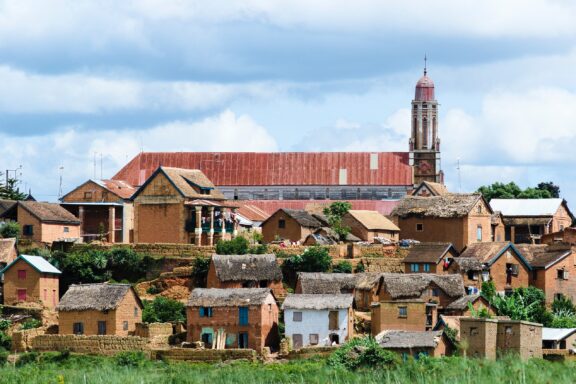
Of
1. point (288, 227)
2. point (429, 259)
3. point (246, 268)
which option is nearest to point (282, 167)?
point (288, 227)

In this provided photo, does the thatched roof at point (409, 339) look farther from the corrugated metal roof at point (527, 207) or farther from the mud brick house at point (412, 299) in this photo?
the corrugated metal roof at point (527, 207)

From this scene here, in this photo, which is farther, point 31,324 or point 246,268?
point 246,268

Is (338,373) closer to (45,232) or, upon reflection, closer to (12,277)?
(12,277)

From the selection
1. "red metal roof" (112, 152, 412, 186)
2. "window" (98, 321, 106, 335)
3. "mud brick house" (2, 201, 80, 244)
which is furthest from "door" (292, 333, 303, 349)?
"red metal roof" (112, 152, 412, 186)

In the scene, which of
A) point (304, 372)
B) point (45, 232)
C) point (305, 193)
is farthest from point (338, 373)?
point (305, 193)

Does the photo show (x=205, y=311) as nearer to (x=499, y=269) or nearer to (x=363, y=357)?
(x=363, y=357)

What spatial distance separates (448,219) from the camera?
79.8m

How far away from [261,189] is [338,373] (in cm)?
5695

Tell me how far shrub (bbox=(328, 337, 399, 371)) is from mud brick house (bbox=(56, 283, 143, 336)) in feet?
33.9

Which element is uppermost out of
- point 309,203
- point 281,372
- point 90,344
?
Answer: point 309,203

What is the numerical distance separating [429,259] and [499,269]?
10.4ft

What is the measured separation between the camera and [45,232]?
79.1 m

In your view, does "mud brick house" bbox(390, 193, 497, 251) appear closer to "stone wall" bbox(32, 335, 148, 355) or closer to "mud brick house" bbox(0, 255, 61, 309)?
"mud brick house" bbox(0, 255, 61, 309)

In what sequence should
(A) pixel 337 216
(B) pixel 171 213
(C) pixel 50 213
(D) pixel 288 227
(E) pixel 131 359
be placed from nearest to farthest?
(E) pixel 131 359 < (B) pixel 171 213 < (C) pixel 50 213 < (D) pixel 288 227 < (A) pixel 337 216
